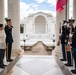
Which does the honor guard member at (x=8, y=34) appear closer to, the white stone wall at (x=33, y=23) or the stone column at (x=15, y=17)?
the stone column at (x=15, y=17)

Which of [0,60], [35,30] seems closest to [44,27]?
[35,30]

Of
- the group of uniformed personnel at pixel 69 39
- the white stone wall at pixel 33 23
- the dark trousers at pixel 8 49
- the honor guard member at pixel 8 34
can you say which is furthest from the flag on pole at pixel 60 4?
the white stone wall at pixel 33 23

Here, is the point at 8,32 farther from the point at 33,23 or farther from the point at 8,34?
the point at 33,23

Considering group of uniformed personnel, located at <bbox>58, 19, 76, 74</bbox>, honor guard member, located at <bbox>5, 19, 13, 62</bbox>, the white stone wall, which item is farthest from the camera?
the white stone wall

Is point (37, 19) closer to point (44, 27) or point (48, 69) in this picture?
point (44, 27)

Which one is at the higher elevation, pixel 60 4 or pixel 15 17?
pixel 60 4

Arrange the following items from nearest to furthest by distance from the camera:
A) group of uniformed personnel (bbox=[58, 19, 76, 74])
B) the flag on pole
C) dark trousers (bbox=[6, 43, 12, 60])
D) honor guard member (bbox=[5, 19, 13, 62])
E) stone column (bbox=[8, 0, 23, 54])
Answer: group of uniformed personnel (bbox=[58, 19, 76, 74]), honor guard member (bbox=[5, 19, 13, 62]), dark trousers (bbox=[6, 43, 12, 60]), the flag on pole, stone column (bbox=[8, 0, 23, 54])

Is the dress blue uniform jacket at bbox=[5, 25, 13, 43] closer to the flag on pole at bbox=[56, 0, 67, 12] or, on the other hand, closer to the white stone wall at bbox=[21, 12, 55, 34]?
the flag on pole at bbox=[56, 0, 67, 12]

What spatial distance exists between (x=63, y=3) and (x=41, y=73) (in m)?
4.22

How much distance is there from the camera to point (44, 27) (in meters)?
44.0

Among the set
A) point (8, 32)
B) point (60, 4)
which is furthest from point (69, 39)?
point (60, 4)

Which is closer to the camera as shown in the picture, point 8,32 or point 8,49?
point 8,32

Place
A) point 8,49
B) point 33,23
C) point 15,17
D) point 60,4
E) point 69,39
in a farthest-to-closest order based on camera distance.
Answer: point 33,23
point 15,17
point 60,4
point 8,49
point 69,39

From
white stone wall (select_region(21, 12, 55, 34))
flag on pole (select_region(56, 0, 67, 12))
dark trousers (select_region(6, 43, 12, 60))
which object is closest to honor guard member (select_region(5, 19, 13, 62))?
dark trousers (select_region(6, 43, 12, 60))
